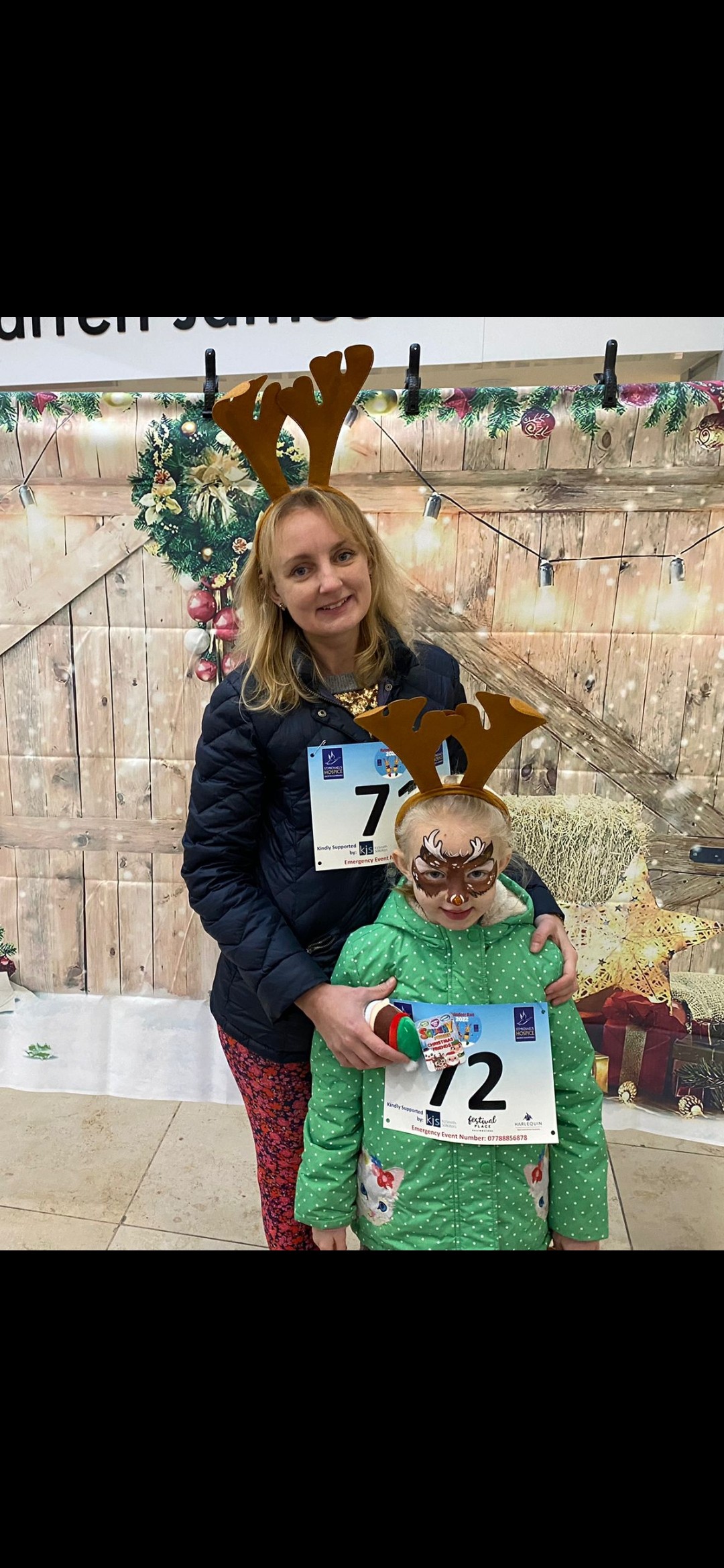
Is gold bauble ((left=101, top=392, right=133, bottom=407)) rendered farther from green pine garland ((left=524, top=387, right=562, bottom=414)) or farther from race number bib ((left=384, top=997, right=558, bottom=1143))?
race number bib ((left=384, top=997, right=558, bottom=1143))

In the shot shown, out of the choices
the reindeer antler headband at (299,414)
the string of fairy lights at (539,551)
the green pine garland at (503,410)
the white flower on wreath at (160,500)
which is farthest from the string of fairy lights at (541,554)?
the reindeer antler headband at (299,414)

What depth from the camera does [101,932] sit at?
2.47 metres

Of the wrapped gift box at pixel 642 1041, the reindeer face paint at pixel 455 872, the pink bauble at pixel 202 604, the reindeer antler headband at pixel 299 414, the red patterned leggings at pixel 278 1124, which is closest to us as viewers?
the reindeer face paint at pixel 455 872

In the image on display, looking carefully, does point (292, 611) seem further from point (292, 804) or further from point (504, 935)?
point (504, 935)

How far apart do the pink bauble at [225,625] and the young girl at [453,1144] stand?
3.96ft

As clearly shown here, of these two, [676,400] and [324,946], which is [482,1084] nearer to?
[324,946]

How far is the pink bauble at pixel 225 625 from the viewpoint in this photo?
2225 mm

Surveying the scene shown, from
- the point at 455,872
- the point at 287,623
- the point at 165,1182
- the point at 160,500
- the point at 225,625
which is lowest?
the point at 165,1182

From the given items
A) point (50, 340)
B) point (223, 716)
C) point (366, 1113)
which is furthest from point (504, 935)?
point (50, 340)

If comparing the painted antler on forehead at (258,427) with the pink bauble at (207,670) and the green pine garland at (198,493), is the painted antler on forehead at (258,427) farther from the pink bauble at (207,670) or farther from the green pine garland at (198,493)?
the pink bauble at (207,670)

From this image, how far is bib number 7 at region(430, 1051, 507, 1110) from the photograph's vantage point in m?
1.16

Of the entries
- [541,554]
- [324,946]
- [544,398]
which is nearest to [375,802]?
[324,946]

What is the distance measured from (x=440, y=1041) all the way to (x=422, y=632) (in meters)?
1.26

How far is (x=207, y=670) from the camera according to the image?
2.26 meters
